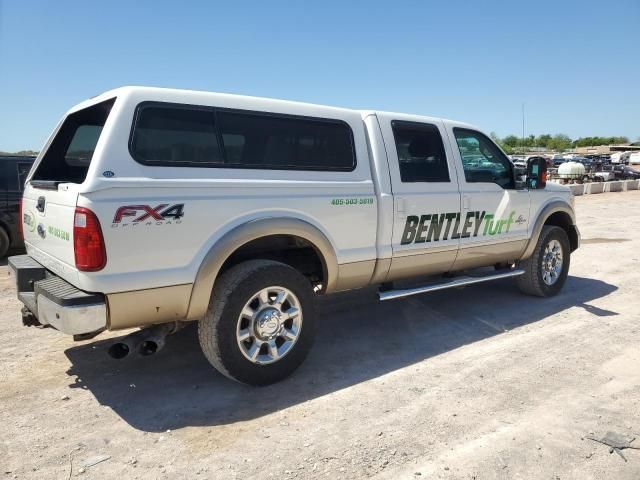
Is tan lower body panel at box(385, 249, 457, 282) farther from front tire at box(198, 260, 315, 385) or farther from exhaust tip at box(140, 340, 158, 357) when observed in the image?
exhaust tip at box(140, 340, 158, 357)

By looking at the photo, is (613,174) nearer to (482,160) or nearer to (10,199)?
(482,160)

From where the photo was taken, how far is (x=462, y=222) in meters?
4.64

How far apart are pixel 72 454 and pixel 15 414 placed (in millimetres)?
725

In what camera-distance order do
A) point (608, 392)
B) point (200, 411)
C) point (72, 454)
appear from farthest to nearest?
point (608, 392)
point (200, 411)
point (72, 454)

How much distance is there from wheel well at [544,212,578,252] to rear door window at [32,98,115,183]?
5026 millimetres

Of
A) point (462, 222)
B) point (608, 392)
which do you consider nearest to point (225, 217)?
point (462, 222)

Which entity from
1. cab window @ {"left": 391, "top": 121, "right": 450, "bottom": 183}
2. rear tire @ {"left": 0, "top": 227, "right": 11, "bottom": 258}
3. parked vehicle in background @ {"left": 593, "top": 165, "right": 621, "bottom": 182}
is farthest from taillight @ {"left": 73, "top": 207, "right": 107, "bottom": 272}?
parked vehicle in background @ {"left": 593, "top": 165, "right": 621, "bottom": 182}

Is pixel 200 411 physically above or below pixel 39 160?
below

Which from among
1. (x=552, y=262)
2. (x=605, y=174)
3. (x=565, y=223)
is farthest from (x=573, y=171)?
(x=552, y=262)

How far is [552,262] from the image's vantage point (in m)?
5.70

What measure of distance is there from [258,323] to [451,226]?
217 cm

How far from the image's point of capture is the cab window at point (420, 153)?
422cm

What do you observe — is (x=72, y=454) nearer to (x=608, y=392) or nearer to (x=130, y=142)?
(x=130, y=142)

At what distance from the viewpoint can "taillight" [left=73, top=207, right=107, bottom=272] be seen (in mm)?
2711
